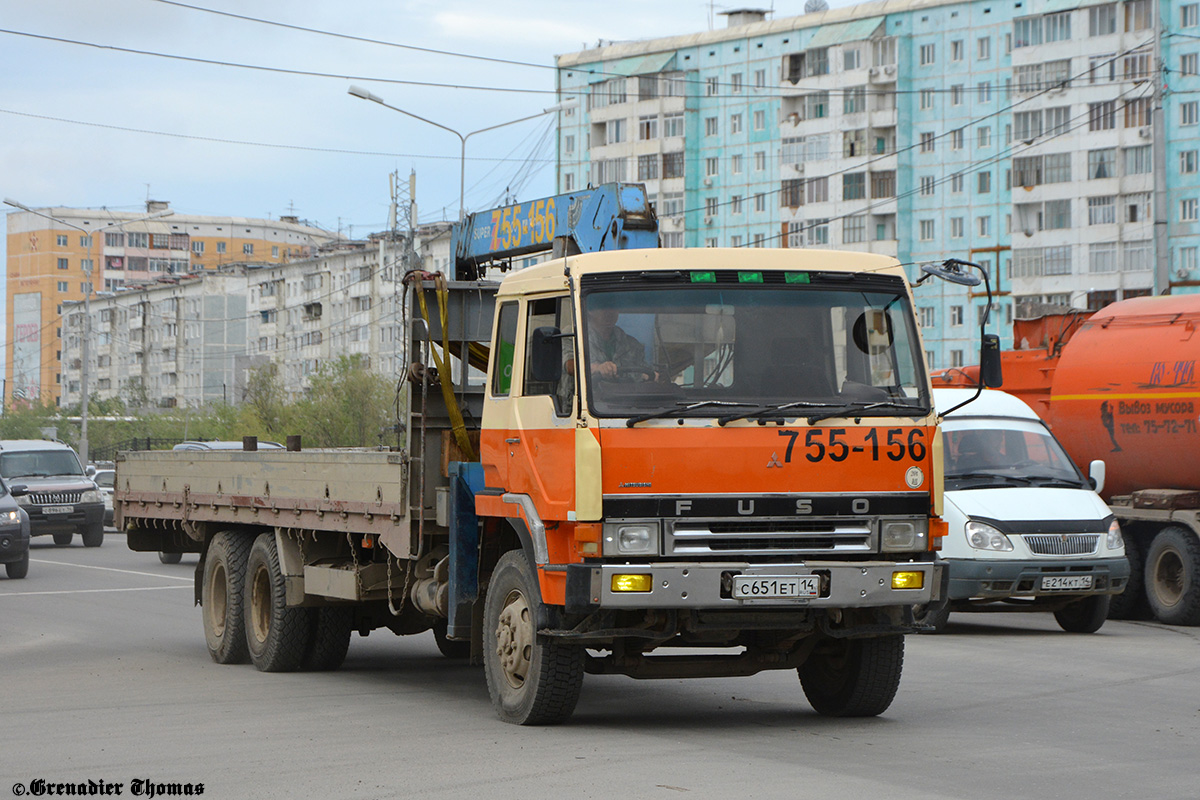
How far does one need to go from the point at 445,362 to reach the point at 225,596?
3.99m

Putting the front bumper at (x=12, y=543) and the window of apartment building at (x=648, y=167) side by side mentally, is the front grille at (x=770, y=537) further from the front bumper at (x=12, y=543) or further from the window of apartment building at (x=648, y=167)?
the window of apartment building at (x=648, y=167)

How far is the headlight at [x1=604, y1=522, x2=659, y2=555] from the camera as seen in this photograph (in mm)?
8734

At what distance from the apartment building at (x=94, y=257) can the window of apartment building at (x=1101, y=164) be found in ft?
288

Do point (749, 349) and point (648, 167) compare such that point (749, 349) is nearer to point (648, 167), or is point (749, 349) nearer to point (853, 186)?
point (853, 186)

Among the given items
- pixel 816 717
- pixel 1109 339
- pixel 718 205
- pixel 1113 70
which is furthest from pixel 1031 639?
pixel 718 205

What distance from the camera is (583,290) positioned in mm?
9109

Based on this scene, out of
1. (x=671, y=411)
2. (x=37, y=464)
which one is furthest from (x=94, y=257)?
(x=671, y=411)

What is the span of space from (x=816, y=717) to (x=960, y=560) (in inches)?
212

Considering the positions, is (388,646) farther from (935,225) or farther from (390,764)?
(935,225)

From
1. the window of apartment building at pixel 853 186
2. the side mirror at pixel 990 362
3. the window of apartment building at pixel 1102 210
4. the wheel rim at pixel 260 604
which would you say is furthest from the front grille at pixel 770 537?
the window of apartment building at pixel 853 186

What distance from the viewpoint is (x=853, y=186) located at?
7769cm

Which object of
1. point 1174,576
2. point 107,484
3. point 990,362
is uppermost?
point 990,362

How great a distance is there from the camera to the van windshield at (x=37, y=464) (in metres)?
32.9

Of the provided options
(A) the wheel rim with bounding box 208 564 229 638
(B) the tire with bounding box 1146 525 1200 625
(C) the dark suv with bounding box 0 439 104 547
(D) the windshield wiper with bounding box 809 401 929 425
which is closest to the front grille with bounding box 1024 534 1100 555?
(B) the tire with bounding box 1146 525 1200 625
